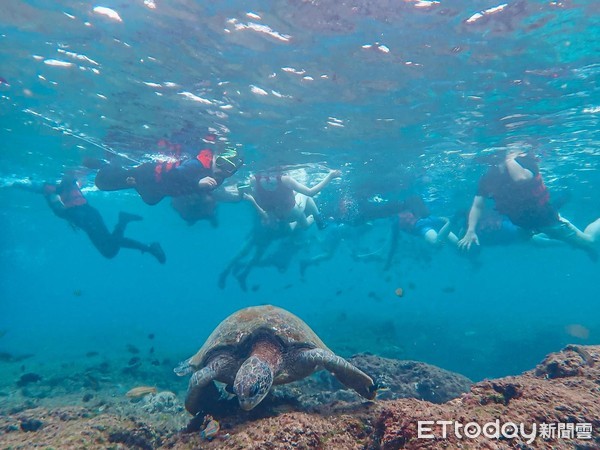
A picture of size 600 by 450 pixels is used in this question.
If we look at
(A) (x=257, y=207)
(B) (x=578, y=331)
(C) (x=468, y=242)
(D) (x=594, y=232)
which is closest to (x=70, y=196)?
(A) (x=257, y=207)

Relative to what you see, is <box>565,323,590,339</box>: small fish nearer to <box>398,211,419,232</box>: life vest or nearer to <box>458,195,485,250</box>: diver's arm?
<box>398,211,419,232</box>: life vest

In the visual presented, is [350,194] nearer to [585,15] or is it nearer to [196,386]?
[585,15]

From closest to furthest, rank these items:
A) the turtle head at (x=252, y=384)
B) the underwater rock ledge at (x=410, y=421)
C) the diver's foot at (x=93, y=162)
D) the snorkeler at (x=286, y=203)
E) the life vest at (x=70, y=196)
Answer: the underwater rock ledge at (x=410, y=421)
the turtle head at (x=252, y=384)
the life vest at (x=70, y=196)
the snorkeler at (x=286, y=203)
the diver's foot at (x=93, y=162)

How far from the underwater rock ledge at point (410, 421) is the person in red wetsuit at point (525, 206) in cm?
805

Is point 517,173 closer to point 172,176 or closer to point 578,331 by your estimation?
point 172,176

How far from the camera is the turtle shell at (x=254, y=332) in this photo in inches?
218

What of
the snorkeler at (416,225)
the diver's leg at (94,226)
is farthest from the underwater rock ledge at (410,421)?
the snorkeler at (416,225)

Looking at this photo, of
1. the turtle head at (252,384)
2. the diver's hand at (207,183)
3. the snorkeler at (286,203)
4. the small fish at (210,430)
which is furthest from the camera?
the snorkeler at (286,203)

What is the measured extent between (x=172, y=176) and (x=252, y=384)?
10.3m

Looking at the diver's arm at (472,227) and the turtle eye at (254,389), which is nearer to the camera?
the turtle eye at (254,389)

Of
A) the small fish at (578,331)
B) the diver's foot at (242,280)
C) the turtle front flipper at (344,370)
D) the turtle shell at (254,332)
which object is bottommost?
the small fish at (578,331)

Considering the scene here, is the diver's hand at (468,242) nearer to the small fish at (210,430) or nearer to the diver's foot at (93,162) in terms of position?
the small fish at (210,430)

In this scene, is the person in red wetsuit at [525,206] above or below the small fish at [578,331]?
above

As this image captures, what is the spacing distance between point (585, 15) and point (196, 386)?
12.1m
